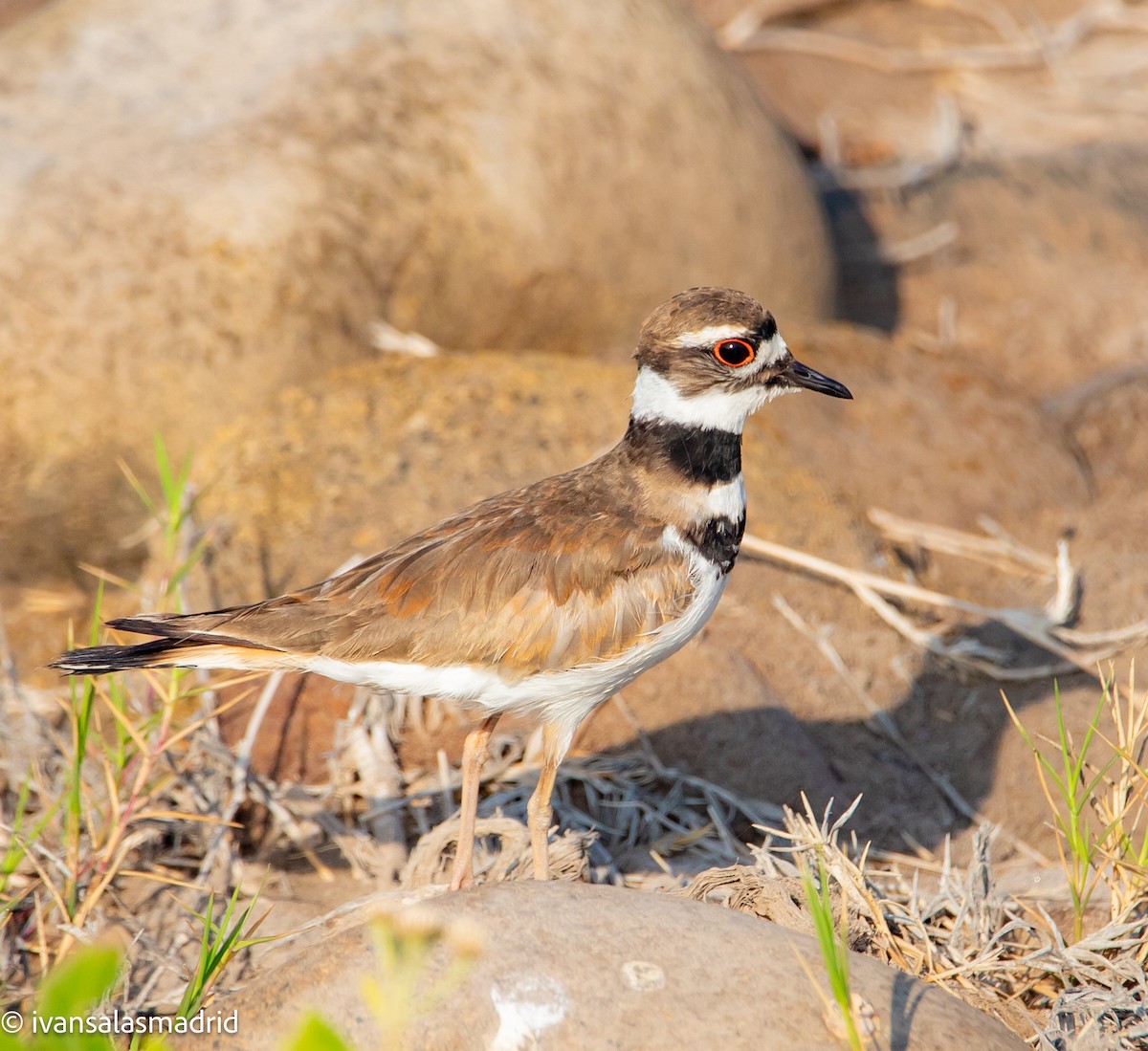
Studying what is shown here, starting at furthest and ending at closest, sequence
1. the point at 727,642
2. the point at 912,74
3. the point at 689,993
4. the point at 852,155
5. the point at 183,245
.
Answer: the point at 912,74
the point at 852,155
the point at 183,245
the point at 727,642
the point at 689,993

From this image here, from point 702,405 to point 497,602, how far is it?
86 centimetres

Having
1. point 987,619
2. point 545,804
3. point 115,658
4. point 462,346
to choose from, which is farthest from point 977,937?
point 462,346

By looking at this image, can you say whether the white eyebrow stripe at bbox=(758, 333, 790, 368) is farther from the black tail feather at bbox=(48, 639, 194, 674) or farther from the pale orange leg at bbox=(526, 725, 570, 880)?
the black tail feather at bbox=(48, 639, 194, 674)

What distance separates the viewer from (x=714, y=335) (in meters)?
3.56

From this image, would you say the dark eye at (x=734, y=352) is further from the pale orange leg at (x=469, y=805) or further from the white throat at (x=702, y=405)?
the pale orange leg at (x=469, y=805)

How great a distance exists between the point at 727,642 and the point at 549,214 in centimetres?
238

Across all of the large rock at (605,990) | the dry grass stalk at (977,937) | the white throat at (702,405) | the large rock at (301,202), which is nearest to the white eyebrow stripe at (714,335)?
the white throat at (702,405)

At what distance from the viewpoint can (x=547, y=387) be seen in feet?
18.1

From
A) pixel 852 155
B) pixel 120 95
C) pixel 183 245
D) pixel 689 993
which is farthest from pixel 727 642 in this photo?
pixel 852 155

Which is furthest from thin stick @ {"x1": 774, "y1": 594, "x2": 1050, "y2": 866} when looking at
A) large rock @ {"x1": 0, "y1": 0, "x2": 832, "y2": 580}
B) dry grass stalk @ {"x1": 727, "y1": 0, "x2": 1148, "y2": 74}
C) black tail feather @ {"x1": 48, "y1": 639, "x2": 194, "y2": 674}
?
dry grass stalk @ {"x1": 727, "y1": 0, "x2": 1148, "y2": 74}

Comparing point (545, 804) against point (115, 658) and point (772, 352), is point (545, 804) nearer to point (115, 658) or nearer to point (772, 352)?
point (115, 658)

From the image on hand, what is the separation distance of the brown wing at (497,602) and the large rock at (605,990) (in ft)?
2.89

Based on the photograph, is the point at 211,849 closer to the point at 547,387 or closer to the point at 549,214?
the point at 547,387

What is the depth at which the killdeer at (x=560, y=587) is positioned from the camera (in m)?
3.43
